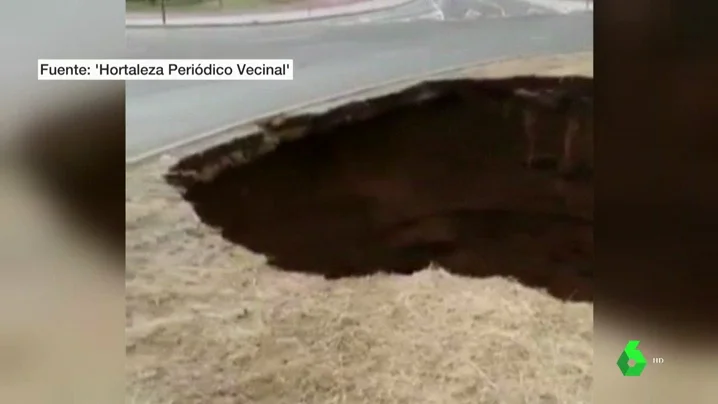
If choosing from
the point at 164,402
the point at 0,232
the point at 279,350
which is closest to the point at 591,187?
the point at 279,350

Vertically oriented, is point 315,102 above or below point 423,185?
above

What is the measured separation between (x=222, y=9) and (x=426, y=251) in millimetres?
474

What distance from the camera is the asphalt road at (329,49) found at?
1.16 meters

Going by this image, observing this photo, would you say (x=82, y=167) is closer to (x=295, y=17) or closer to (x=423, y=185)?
(x=295, y=17)

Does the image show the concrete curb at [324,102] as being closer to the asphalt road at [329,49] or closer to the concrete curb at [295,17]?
the asphalt road at [329,49]

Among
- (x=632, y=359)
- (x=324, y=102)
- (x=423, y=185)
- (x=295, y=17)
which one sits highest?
(x=295, y=17)

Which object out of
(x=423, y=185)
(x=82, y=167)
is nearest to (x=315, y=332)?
(x=423, y=185)

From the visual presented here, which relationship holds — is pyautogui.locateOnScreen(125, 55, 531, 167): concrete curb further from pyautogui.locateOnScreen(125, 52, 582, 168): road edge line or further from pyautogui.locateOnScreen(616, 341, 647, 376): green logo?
pyautogui.locateOnScreen(616, 341, 647, 376): green logo

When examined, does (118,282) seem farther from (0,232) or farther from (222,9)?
(222,9)

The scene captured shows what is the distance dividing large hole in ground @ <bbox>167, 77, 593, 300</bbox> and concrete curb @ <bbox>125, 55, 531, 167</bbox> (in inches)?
0.5

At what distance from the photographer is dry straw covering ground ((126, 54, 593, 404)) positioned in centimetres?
113

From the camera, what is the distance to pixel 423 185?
46.9 inches

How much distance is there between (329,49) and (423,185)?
249mm

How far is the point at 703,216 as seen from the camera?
3.96 feet
